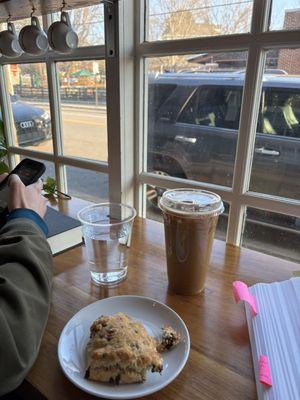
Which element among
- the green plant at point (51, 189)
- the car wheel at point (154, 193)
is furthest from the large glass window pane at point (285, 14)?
the green plant at point (51, 189)

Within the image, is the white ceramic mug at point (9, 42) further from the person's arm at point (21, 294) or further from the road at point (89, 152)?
the person's arm at point (21, 294)

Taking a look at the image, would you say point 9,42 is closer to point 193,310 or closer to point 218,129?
point 218,129

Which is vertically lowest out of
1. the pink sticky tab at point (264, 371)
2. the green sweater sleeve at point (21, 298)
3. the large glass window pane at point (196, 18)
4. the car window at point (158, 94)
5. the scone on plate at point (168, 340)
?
the scone on plate at point (168, 340)

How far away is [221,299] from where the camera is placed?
662 mm

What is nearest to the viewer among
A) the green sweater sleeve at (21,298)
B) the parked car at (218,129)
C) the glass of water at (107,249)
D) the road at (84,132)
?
the green sweater sleeve at (21,298)

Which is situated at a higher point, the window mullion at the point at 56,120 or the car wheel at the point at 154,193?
the window mullion at the point at 56,120

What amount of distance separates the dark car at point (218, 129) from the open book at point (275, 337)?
45cm

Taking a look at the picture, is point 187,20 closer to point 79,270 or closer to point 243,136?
point 243,136

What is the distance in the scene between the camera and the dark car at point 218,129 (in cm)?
93

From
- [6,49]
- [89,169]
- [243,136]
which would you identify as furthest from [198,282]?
[6,49]

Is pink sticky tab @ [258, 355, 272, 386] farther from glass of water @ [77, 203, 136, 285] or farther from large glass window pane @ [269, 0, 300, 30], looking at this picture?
large glass window pane @ [269, 0, 300, 30]

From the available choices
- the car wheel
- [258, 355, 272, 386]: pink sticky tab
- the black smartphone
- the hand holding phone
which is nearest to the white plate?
[258, 355, 272, 386]: pink sticky tab

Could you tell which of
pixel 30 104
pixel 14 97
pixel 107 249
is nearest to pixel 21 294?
pixel 107 249

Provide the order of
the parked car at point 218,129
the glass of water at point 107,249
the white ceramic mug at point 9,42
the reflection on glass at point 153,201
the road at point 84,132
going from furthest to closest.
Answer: the road at point 84,132, the reflection on glass at point 153,201, the white ceramic mug at point 9,42, the parked car at point 218,129, the glass of water at point 107,249
